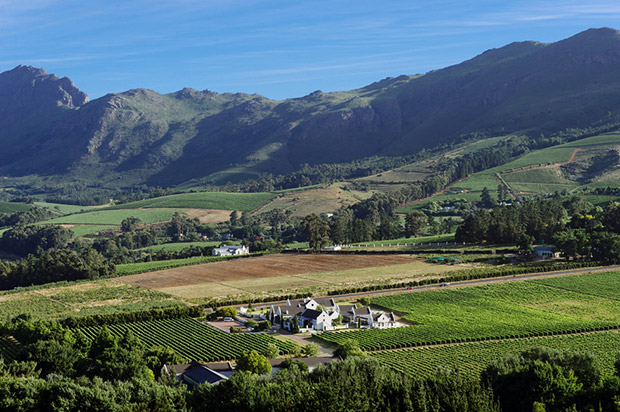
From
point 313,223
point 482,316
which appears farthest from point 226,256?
point 482,316

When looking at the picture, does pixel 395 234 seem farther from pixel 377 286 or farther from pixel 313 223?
pixel 377 286

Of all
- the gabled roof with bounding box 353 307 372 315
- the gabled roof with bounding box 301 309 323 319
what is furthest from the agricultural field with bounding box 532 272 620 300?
the gabled roof with bounding box 301 309 323 319

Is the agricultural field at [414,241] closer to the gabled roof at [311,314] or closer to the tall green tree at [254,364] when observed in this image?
the gabled roof at [311,314]

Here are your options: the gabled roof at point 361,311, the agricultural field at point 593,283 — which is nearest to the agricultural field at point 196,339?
the gabled roof at point 361,311

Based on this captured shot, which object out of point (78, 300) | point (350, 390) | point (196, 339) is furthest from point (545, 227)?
point (350, 390)

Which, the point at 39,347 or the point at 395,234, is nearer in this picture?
the point at 39,347
